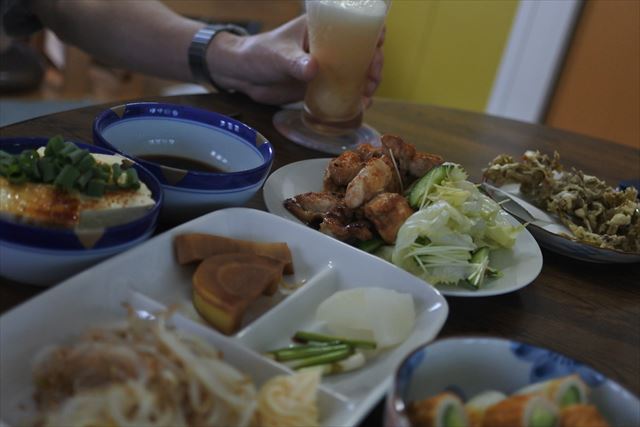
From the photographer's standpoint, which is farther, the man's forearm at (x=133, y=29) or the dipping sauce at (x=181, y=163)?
the man's forearm at (x=133, y=29)

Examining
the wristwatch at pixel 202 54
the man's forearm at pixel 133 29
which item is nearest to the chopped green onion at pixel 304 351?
the wristwatch at pixel 202 54

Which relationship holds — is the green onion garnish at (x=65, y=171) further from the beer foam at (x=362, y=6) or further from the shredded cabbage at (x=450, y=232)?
Answer: the beer foam at (x=362, y=6)

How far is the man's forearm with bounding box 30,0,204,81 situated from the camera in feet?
6.26

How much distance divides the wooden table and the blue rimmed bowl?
0.14ft

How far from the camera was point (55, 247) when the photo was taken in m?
0.81

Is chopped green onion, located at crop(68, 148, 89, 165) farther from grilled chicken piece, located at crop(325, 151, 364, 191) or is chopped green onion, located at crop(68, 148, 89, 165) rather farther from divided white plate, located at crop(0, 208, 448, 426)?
grilled chicken piece, located at crop(325, 151, 364, 191)

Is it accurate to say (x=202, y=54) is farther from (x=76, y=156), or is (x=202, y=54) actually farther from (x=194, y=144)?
(x=76, y=156)

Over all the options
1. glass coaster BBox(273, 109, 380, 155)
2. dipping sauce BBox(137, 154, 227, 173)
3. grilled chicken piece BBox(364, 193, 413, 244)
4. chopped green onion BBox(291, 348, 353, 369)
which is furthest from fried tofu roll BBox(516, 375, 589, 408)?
glass coaster BBox(273, 109, 380, 155)

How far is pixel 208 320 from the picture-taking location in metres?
0.85

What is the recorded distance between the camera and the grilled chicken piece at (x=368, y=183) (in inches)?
46.3

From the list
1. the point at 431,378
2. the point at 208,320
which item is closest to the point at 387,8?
the point at 208,320

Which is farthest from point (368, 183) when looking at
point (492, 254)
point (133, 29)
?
point (133, 29)

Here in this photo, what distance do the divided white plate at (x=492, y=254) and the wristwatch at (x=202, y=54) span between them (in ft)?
2.00

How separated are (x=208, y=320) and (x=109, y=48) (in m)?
1.43
